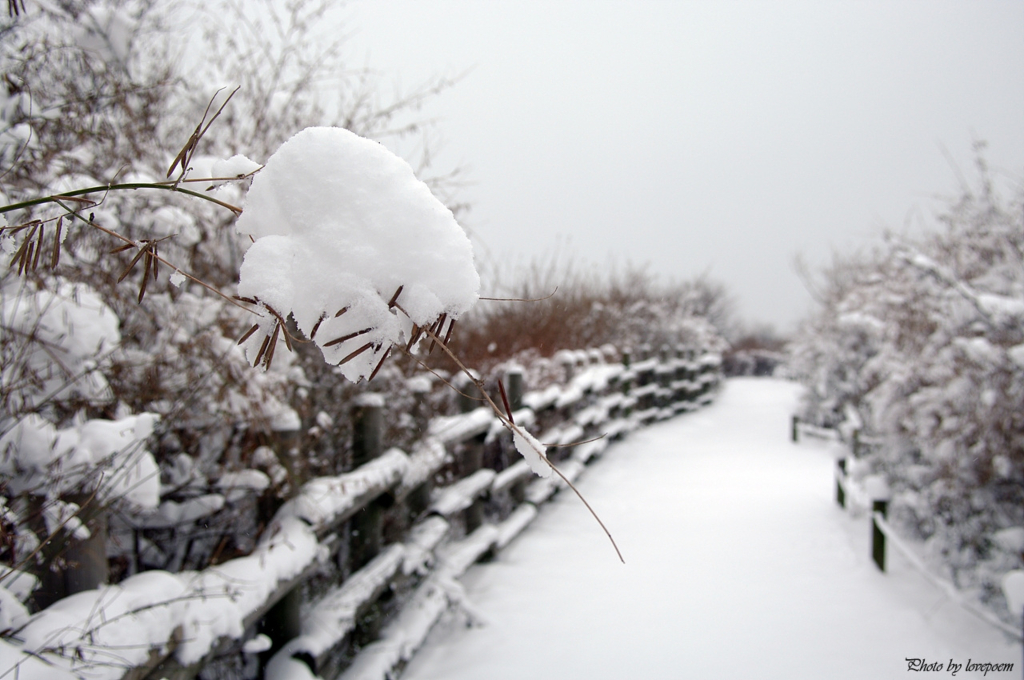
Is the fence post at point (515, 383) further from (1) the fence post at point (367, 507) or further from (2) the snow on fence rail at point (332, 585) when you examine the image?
(1) the fence post at point (367, 507)

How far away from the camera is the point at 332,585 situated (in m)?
2.84

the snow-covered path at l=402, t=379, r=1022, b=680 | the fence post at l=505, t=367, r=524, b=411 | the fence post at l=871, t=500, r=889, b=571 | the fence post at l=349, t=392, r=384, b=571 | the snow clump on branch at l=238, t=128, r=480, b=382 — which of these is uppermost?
the snow clump on branch at l=238, t=128, r=480, b=382

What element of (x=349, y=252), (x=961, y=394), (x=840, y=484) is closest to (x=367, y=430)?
(x=349, y=252)

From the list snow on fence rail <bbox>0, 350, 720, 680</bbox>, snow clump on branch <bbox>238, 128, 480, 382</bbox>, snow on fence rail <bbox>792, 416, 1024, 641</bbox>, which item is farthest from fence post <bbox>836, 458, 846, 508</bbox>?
snow clump on branch <bbox>238, 128, 480, 382</bbox>

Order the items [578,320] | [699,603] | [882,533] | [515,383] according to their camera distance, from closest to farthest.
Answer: [699,603]
[882,533]
[515,383]
[578,320]

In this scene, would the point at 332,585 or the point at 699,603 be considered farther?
the point at 699,603

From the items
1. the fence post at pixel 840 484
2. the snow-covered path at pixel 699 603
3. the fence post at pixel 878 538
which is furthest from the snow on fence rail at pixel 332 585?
the fence post at pixel 840 484

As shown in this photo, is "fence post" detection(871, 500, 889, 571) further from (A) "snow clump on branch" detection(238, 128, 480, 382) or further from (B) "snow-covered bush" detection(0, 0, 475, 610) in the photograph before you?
(A) "snow clump on branch" detection(238, 128, 480, 382)

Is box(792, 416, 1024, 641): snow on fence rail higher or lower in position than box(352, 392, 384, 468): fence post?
lower

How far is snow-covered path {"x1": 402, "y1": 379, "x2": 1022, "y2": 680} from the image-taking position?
2.67 m

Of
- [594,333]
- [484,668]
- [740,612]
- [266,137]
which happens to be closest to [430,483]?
[484,668]

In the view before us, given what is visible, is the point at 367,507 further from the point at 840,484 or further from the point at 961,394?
the point at 840,484

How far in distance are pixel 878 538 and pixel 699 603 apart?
4.83 feet

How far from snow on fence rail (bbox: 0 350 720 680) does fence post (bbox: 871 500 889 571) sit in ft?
7.52
